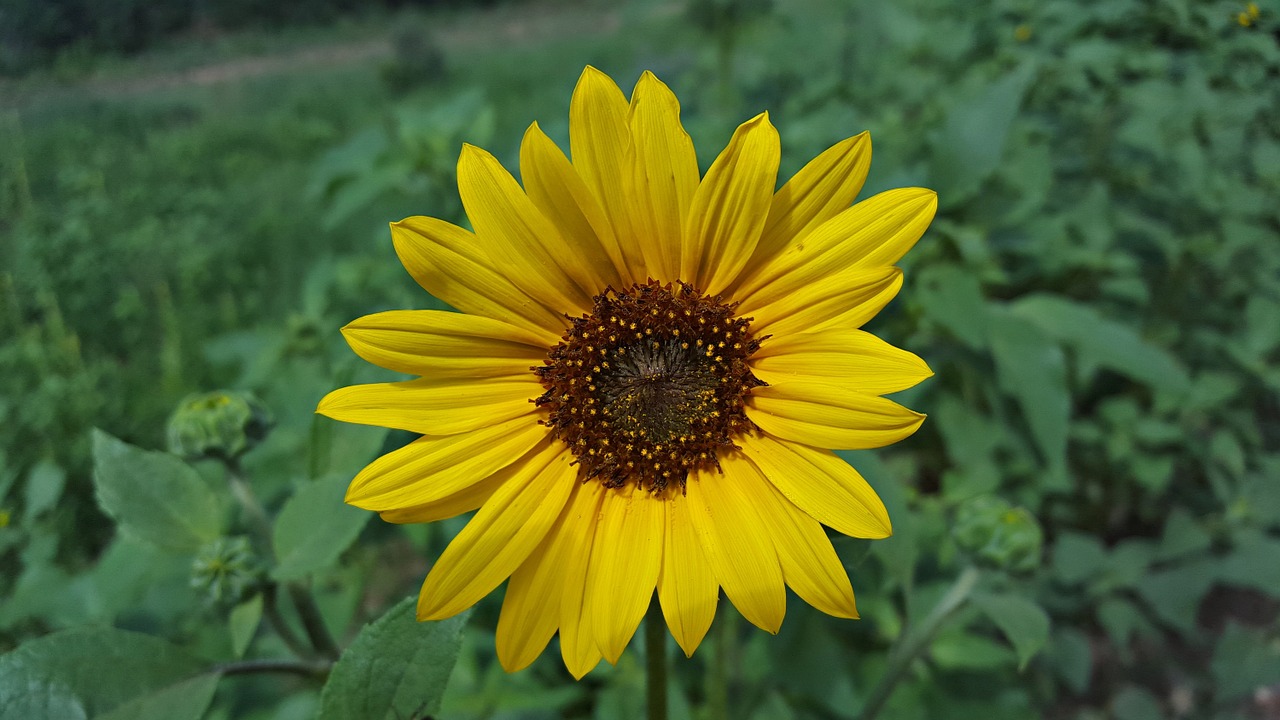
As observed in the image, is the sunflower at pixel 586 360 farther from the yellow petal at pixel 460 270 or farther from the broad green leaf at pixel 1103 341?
the broad green leaf at pixel 1103 341

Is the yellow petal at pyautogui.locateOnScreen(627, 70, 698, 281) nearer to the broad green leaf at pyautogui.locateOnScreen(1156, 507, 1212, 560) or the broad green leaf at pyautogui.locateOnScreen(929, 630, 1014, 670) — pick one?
the broad green leaf at pyautogui.locateOnScreen(929, 630, 1014, 670)

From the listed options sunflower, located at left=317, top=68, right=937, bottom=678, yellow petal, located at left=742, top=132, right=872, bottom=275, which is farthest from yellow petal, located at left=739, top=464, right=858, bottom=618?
yellow petal, located at left=742, top=132, right=872, bottom=275

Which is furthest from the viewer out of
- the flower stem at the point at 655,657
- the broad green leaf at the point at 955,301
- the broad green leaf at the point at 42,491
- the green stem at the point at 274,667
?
the broad green leaf at the point at 42,491

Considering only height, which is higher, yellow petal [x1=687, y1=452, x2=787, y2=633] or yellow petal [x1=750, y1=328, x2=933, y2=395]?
yellow petal [x1=750, y1=328, x2=933, y2=395]

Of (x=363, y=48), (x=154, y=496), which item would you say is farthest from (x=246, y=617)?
(x=363, y=48)

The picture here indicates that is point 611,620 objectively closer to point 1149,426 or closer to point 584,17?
point 1149,426

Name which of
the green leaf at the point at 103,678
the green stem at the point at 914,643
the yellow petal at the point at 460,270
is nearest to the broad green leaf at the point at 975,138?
the green stem at the point at 914,643
